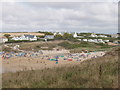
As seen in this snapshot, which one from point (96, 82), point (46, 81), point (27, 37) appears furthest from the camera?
point (27, 37)

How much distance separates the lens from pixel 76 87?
363 cm

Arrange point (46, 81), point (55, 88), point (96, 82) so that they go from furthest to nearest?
point (46, 81), point (96, 82), point (55, 88)

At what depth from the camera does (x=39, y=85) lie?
381cm

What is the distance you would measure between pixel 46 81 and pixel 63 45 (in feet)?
169

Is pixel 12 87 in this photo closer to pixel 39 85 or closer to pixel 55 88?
pixel 39 85

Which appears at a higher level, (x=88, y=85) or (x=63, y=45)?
(x=88, y=85)

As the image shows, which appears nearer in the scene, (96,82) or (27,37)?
(96,82)

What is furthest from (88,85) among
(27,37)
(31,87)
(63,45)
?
(27,37)

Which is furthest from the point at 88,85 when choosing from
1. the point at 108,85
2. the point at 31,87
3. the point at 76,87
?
the point at 31,87

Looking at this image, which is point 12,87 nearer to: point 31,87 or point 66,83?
point 31,87

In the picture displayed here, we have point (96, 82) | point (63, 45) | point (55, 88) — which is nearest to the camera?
point (55, 88)

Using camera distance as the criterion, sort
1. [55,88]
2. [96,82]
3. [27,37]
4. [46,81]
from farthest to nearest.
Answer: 1. [27,37]
2. [46,81]
3. [96,82]
4. [55,88]

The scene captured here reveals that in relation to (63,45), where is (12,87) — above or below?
above

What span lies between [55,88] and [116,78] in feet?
6.05
